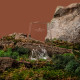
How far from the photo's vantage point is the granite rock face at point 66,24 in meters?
25.7

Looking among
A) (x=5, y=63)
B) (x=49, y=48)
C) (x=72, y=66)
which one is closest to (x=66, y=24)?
(x=49, y=48)

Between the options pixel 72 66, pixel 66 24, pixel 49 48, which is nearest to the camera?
pixel 72 66

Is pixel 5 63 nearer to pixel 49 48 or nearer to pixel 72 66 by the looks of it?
pixel 72 66

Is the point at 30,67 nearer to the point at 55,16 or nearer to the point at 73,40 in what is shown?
the point at 73,40

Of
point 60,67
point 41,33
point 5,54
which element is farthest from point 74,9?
point 60,67

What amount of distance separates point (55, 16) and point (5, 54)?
1037 centimetres

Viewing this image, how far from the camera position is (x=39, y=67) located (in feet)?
53.4

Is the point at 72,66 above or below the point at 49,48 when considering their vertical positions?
below

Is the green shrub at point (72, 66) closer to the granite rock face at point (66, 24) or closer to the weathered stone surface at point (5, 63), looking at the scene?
the weathered stone surface at point (5, 63)

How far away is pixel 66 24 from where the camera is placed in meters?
26.7

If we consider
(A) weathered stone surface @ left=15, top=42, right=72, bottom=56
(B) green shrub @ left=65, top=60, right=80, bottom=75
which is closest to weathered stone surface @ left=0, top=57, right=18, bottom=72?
(B) green shrub @ left=65, top=60, right=80, bottom=75

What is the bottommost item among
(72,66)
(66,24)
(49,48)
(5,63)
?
(72,66)

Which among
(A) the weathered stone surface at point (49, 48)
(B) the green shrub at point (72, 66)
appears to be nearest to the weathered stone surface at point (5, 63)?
(B) the green shrub at point (72, 66)

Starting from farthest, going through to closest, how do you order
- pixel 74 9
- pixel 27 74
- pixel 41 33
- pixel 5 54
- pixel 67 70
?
1. pixel 74 9
2. pixel 41 33
3. pixel 5 54
4. pixel 67 70
5. pixel 27 74
